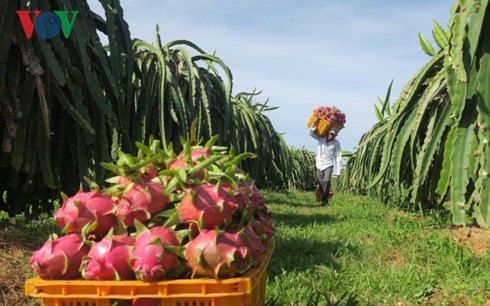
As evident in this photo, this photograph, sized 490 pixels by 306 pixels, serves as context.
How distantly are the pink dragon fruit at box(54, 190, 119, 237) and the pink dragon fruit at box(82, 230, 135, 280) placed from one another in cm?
11

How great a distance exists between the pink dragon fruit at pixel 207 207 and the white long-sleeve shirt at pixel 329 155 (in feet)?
24.7

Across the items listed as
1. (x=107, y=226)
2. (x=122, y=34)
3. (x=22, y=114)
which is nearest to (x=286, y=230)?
(x=122, y=34)

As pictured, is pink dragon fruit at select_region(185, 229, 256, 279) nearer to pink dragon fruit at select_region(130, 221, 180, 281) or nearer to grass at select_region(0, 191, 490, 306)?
pink dragon fruit at select_region(130, 221, 180, 281)

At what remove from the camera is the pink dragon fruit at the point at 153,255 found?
58.6 inches

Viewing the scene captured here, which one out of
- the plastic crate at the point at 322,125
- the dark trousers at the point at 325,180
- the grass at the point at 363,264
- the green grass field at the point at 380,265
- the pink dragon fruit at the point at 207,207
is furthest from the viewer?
the plastic crate at the point at 322,125

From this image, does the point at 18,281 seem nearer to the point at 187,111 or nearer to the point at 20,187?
the point at 20,187

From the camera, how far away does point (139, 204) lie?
1.66m

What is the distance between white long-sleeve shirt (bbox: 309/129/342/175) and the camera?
9148 millimetres

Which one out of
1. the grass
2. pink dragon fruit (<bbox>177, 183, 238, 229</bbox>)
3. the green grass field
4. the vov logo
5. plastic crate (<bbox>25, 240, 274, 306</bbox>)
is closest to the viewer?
plastic crate (<bbox>25, 240, 274, 306</bbox>)

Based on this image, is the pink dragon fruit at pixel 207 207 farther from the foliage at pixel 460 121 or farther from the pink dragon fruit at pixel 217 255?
the foliage at pixel 460 121

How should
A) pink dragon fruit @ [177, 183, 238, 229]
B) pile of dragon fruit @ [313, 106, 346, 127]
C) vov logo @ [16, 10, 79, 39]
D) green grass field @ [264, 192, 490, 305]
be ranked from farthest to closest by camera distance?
pile of dragon fruit @ [313, 106, 346, 127]
vov logo @ [16, 10, 79, 39]
green grass field @ [264, 192, 490, 305]
pink dragon fruit @ [177, 183, 238, 229]

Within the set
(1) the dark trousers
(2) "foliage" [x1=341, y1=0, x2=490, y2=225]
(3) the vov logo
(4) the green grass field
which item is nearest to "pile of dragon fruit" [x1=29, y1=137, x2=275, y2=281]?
(4) the green grass field

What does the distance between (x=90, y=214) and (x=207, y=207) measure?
14.1 inches

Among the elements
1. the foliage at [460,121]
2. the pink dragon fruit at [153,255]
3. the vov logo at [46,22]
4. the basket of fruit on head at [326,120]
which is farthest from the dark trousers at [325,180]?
the pink dragon fruit at [153,255]
